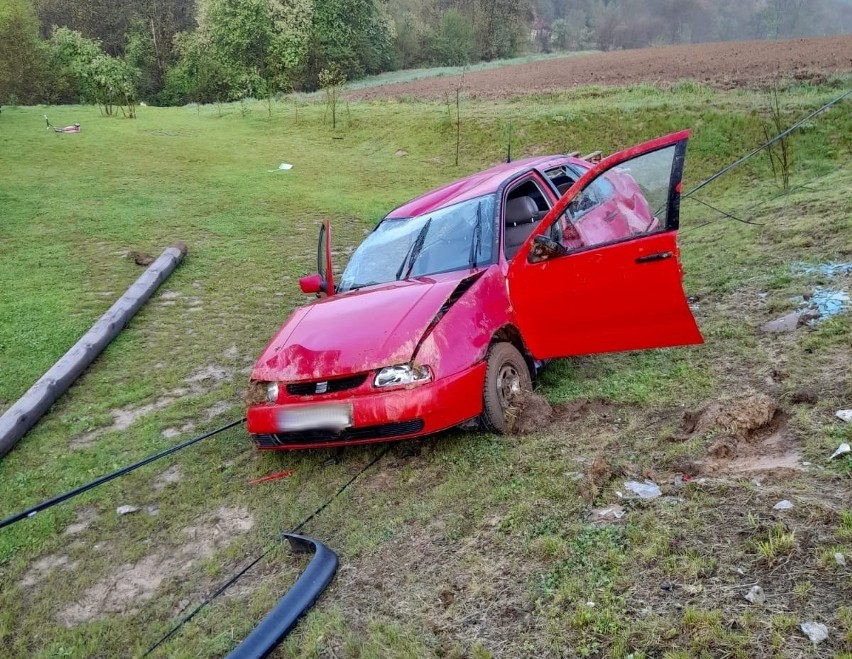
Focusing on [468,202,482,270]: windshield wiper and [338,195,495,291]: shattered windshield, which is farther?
[338,195,495,291]: shattered windshield

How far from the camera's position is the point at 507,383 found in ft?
14.1

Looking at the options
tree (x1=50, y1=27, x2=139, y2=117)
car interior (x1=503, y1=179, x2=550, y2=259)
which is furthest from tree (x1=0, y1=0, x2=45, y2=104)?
car interior (x1=503, y1=179, x2=550, y2=259)

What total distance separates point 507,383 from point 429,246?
1355 millimetres

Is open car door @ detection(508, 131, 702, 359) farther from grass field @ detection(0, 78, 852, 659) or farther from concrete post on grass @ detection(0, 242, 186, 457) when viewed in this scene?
concrete post on grass @ detection(0, 242, 186, 457)

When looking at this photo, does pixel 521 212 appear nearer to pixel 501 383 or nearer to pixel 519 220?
pixel 519 220

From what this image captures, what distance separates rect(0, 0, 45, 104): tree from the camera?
1650 inches

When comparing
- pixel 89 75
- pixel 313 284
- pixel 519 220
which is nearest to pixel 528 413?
pixel 519 220

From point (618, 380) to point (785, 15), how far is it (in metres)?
133

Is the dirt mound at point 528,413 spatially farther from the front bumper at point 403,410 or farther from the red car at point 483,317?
the front bumper at point 403,410

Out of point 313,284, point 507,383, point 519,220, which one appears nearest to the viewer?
point 507,383

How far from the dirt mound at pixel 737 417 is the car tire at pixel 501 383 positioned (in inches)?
43.8

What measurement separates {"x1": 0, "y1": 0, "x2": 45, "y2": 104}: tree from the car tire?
47069mm

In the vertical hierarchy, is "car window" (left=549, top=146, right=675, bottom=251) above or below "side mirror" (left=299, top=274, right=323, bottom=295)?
above

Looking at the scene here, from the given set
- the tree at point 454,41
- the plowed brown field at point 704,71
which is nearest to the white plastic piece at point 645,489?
the plowed brown field at point 704,71
